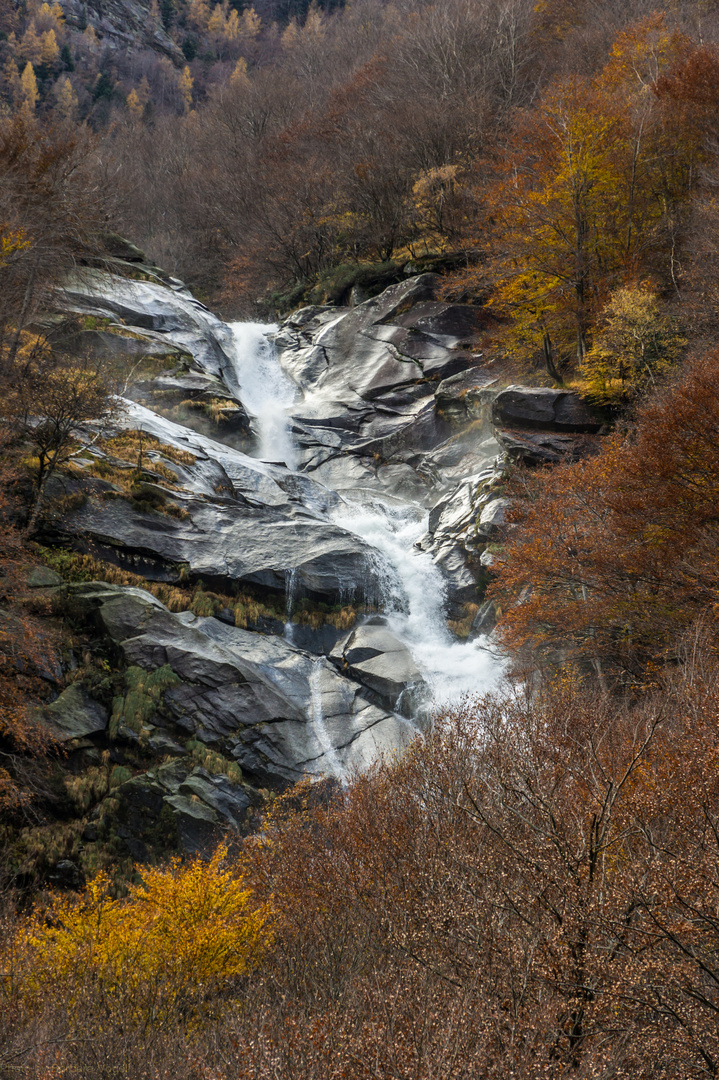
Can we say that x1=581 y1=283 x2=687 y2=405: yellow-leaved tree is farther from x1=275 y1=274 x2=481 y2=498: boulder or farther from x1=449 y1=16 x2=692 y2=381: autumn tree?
x1=275 y1=274 x2=481 y2=498: boulder

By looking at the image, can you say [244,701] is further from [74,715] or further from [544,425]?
[544,425]

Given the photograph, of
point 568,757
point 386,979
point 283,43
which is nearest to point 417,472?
point 568,757

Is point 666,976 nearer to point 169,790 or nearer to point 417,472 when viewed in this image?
point 169,790

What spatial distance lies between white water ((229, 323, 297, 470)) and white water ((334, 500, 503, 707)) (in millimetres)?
5604

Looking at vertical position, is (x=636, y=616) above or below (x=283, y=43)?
below

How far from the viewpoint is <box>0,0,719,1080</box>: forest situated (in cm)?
509

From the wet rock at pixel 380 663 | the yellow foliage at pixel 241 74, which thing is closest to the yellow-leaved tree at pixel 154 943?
the wet rock at pixel 380 663

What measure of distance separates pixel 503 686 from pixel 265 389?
2051 cm

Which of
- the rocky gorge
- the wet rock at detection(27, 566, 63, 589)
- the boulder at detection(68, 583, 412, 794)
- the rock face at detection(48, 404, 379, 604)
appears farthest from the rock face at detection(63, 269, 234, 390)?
the boulder at detection(68, 583, 412, 794)

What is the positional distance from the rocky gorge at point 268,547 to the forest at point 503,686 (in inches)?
31.0

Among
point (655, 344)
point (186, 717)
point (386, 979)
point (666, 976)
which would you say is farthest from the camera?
point (655, 344)

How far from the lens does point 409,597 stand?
19812mm

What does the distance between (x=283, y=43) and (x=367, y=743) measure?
3188 inches

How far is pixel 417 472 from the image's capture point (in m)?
25.9
